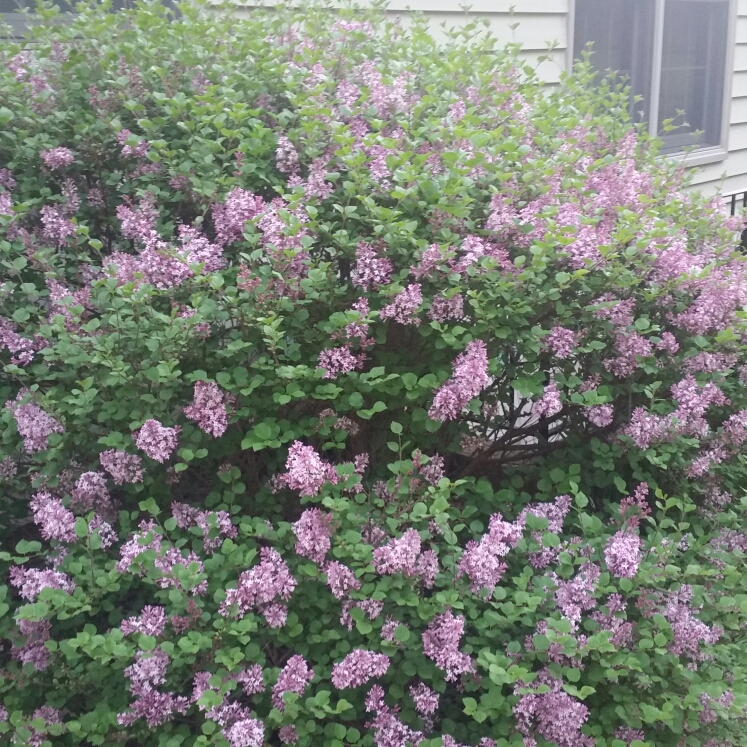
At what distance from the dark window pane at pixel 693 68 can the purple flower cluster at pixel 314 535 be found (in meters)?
6.29

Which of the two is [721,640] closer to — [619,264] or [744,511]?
[744,511]

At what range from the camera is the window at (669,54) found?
633 centimetres

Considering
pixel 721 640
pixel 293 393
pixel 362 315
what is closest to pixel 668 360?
pixel 721 640

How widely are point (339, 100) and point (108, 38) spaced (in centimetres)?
95

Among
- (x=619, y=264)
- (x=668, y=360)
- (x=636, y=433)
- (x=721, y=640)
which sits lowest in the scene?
(x=721, y=640)

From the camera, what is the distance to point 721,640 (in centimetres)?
235

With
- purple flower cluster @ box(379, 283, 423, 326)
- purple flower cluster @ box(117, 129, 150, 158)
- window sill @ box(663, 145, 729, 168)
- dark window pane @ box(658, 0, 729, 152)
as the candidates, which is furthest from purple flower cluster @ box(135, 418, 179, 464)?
dark window pane @ box(658, 0, 729, 152)

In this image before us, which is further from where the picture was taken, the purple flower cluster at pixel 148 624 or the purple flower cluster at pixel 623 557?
the purple flower cluster at pixel 623 557

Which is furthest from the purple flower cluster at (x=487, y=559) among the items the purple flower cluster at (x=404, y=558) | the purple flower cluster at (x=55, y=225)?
the purple flower cluster at (x=55, y=225)

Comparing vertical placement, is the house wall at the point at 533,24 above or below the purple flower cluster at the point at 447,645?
above

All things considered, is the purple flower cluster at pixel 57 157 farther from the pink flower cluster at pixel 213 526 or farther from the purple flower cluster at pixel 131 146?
the pink flower cluster at pixel 213 526

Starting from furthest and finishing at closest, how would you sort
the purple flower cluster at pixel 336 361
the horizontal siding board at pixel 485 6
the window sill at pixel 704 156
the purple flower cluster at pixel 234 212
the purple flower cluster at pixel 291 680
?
the window sill at pixel 704 156 → the horizontal siding board at pixel 485 6 → the purple flower cluster at pixel 234 212 → the purple flower cluster at pixel 336 361 → the purple flower cluster at pixel 291 680

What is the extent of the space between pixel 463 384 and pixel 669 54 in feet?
20.4

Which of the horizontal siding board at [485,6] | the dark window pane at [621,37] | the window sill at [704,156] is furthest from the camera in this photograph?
the window sill at [704,156]
